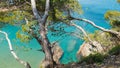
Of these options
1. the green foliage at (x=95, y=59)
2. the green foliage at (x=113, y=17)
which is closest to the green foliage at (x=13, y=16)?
the green foliage at (x=95, y=59)

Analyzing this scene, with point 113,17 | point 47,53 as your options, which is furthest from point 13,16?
point 113,17

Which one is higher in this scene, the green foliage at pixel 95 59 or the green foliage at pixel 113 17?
the green foliage at pixel 95 59

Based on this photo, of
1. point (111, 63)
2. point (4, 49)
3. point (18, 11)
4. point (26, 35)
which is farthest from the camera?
point (4, 49)

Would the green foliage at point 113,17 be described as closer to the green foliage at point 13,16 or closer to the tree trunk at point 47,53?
the green foliage at point 13,16

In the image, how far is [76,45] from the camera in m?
27.9

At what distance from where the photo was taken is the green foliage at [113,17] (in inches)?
691

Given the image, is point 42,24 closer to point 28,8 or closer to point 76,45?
point 28,8

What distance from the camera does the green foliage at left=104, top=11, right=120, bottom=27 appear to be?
1756 cm

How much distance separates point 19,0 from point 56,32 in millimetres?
2084

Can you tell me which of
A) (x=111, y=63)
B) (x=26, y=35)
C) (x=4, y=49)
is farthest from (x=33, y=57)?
(x=111, y=63)

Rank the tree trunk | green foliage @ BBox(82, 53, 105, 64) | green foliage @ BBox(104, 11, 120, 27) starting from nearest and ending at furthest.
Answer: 1. the tree trunk
2. green foliage @ BBox(82, 53, 105, 64)
3. green foliage @ BBox(104, 11, 120, 27)

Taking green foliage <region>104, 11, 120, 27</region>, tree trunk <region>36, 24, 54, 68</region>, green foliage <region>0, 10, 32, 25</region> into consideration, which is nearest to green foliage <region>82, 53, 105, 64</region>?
tree trunk <region>36, 24, 54, 68</region>

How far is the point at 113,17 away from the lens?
17875 millimetres

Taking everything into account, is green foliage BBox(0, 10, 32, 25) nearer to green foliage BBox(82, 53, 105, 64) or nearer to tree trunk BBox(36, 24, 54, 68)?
tree trunk BBox(36, 24, 54, 68)
